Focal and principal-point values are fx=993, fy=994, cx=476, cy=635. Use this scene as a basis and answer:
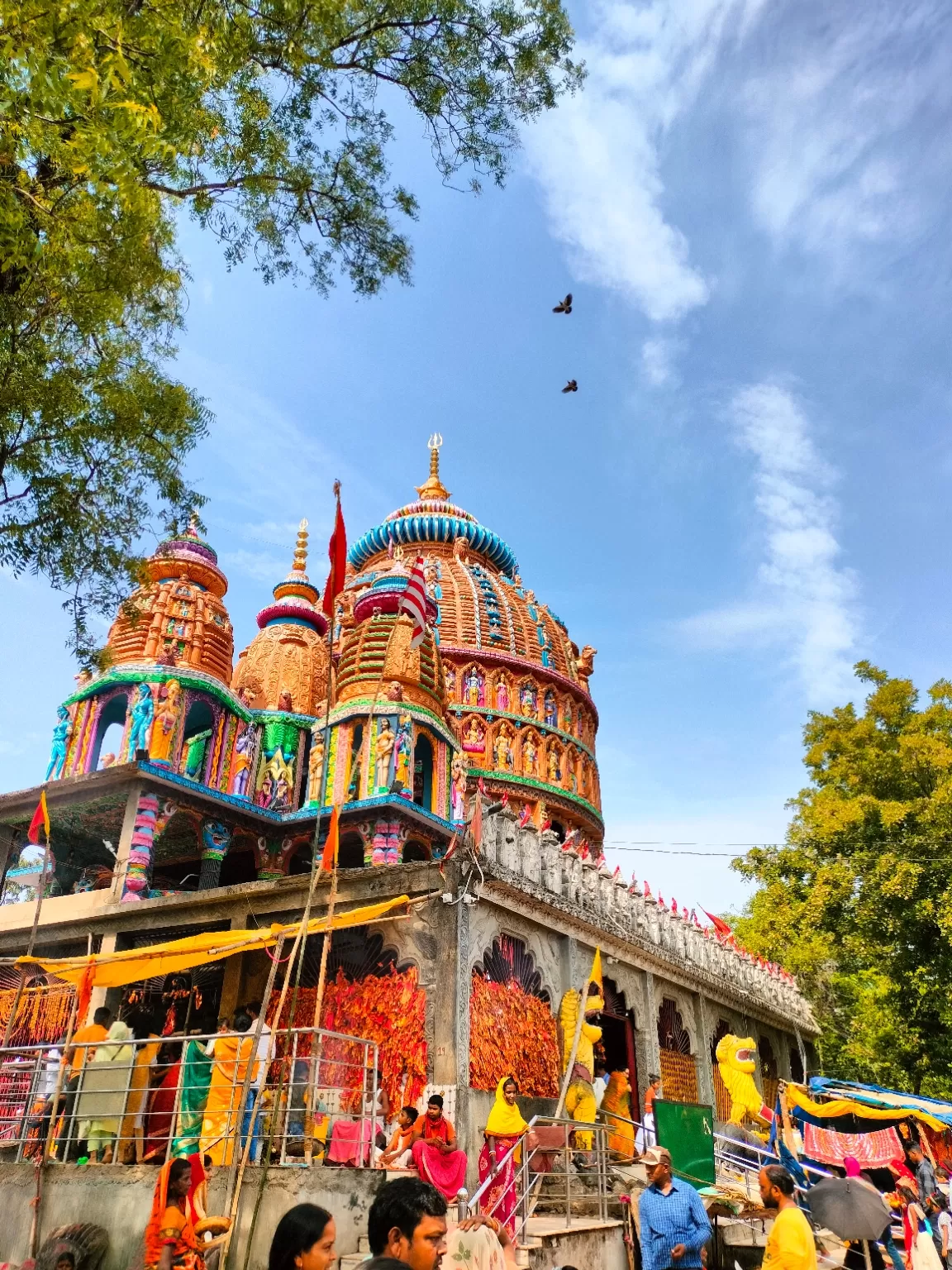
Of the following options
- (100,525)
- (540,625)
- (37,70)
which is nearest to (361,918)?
(100,525)

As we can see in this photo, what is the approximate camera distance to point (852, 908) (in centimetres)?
2211

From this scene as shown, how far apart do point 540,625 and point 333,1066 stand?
24.3 m

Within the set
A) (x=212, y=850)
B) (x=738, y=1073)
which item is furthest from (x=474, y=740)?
(x=738, y=1073)

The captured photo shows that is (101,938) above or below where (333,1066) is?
above

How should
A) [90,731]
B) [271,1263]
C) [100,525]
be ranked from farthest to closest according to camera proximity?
[90,731] < [100,525] < [271,1263]

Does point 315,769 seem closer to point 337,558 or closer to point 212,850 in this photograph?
point 212,850

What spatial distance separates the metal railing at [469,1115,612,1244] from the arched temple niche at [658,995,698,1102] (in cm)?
445

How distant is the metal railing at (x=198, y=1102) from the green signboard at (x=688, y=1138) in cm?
336

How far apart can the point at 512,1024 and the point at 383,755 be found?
8829 mm

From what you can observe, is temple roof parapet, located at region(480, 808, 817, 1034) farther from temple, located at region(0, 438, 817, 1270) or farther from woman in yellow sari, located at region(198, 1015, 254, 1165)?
woman in yellow sari, located at region(198, 1015, 254, 1165)

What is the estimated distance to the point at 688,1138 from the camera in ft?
39.7

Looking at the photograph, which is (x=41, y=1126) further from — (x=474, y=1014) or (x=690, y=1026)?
(x=690, y=1026)

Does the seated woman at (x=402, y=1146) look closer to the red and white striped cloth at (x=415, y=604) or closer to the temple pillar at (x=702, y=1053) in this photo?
the red and white striped cloth at (x=415, y=604)

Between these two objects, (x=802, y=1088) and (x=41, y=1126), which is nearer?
(x=41, y=1126)
